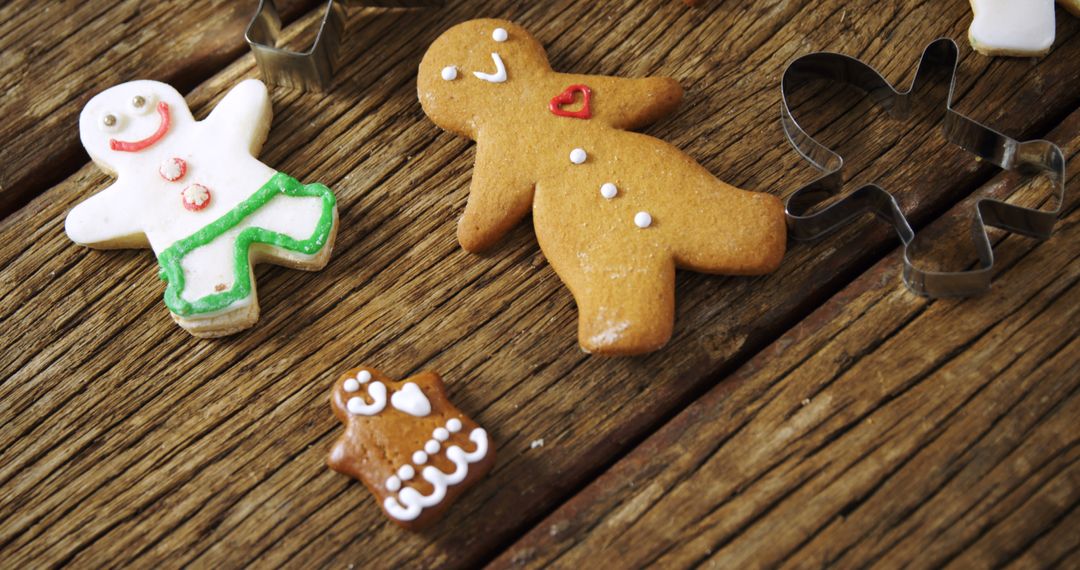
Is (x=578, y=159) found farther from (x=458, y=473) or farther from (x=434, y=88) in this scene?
(x=458, y=473)

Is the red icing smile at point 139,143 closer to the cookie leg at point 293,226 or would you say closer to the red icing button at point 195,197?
the red icing button at point 195,197

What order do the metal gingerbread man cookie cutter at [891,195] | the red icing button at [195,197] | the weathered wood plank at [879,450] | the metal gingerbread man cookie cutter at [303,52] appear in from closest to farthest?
the weathered wood plank at [879,450]
the metal gingerbread man cookie cutter at [891,195]
the red icing button at [195,197]
the metal gingerbread man cookie cutter at [303,52]

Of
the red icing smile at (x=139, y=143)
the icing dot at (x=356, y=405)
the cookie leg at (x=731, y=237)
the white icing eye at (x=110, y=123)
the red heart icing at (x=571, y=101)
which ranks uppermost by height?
the white icing eye at (x=110, y=123)

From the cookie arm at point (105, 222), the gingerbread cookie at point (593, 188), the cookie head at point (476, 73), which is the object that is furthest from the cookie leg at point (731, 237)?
the cookie arm at point (105, 222)

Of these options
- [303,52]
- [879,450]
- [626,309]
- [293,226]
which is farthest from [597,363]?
[303,52]

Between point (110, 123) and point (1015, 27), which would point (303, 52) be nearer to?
point (110, 123)

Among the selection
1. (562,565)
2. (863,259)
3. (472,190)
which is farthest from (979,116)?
(562,565)

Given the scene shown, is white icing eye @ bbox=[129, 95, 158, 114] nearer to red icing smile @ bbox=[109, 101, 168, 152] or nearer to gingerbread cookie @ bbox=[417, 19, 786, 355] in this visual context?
red icing smile @ bbox=[109, 101, 168, 152]
